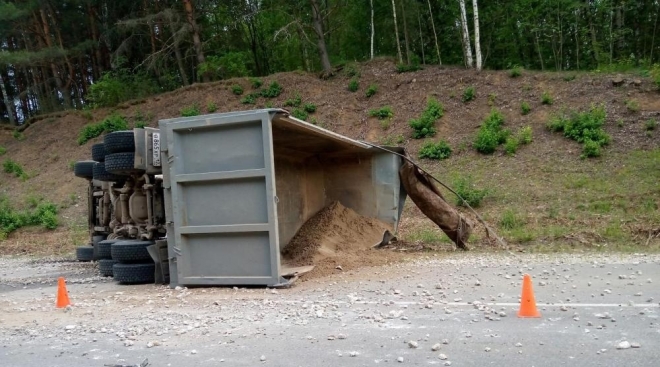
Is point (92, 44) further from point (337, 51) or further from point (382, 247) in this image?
point (382, 247)

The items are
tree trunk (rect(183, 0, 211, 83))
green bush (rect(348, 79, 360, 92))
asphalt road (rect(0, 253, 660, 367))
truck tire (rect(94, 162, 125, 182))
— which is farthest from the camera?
tree trunk (rect(183, 0, 211, 83))

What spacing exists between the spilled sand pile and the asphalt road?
625 millimetres

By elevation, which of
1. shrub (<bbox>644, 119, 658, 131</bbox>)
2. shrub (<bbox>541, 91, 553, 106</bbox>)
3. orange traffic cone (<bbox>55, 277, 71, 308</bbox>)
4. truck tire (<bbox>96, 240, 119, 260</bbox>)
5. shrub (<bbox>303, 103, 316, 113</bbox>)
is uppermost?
shrub (<bbox>303, 103, 316, 113</bbox>)

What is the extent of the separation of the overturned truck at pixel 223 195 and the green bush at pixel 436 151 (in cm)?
768

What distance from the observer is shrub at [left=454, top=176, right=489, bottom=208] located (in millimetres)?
14375

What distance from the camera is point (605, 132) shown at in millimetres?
16719

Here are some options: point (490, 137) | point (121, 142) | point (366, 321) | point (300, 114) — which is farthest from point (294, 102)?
point (366, 321)

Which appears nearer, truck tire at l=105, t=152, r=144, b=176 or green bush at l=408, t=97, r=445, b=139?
truck tire at l=105, t=152, r=144, b=176

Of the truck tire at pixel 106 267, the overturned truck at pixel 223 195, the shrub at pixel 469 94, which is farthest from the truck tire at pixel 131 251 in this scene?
the shrub at pixel 469 94

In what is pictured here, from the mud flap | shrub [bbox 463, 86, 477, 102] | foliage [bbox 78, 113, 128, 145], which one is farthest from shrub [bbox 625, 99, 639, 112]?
foliage [bbox 78, 113, 128, 145]

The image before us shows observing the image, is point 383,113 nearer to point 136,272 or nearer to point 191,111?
point 191,111

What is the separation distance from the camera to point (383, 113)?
816 inches

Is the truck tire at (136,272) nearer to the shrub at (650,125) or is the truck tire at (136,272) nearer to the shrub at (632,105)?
the shrub at (650,125)

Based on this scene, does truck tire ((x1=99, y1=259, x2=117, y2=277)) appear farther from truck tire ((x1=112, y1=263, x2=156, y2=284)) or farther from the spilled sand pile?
the spilled sand pile
